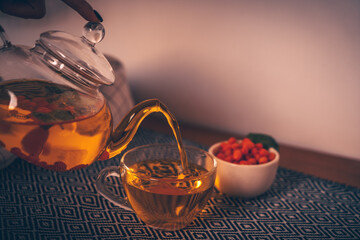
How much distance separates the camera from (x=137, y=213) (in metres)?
0.57

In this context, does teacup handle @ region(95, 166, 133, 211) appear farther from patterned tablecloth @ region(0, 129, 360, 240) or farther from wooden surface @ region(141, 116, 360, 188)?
wooden surface @ region(141, 116, 360, 188)

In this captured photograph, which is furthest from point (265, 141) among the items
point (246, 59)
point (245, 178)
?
point (246, 59)

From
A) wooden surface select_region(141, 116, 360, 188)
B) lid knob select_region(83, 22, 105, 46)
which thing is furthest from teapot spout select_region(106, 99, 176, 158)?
wooden surface select_region(141, 116, 360, 188)

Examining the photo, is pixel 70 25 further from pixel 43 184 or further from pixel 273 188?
pixel 273 188

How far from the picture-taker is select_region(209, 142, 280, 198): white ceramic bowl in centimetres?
66

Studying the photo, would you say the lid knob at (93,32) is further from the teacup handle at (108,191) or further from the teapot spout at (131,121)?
the teacup handle at (108,191)

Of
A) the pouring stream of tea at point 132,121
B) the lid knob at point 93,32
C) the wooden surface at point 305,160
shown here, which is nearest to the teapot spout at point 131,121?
the pouring stream of tea at point 132,121

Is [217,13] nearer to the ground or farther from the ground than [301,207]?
farther from the ground

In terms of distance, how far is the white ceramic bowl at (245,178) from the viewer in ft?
2.16

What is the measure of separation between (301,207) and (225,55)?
47cm

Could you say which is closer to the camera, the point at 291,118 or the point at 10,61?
the point at 10,61

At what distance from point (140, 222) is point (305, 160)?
496 millimetres

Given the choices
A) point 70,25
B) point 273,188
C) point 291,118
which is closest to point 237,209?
point 273,188

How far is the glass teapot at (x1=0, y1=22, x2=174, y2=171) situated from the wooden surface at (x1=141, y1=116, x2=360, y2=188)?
51 centimetres
